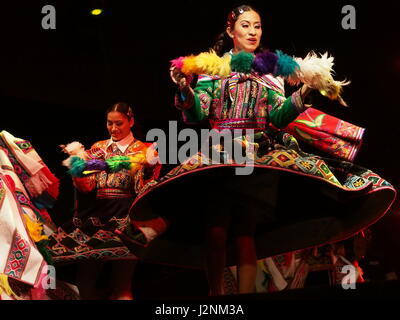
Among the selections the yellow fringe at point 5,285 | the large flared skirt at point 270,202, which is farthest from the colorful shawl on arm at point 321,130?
the yellow fringe at point 5,285

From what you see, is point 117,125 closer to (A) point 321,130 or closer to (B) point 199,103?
(B) point 199,103

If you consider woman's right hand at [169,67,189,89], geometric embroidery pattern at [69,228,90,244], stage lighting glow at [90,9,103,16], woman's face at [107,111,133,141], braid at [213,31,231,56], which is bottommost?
geometric embroidery pattern at [69,228,90,244]

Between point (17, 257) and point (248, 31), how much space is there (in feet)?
4.74

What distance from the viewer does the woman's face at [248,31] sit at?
3309mm

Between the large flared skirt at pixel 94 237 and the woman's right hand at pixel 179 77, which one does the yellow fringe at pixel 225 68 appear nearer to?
the woman's right hand at pixel 179 77

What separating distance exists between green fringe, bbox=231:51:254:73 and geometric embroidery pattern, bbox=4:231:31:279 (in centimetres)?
119

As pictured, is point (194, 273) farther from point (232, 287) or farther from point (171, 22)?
point (171, 22)

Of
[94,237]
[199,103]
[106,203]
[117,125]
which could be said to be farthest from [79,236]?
[199,103]

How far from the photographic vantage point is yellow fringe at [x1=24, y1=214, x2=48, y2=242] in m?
3.30

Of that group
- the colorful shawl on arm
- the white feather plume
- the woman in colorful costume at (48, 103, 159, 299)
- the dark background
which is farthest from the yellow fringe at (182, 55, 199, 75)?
the dark background

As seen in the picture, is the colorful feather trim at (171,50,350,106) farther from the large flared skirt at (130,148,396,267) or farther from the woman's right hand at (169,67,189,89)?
the large flared skirt at (130,148,396,267)

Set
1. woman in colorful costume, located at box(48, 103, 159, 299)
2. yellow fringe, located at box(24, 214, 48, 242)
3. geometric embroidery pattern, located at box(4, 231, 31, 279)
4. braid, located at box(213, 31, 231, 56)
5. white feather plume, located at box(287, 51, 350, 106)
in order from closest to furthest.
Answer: white feather plume, located at box(287, 51, 350, 106)
geometric embroidery pattern, located at box(4, 231, 31, 279)
yellow fringe, located at box(24, 214, 48, 242)
braid, located at box(213, 31, 231, 56)
woman in colorful costume, located at box(48, 103, 159, 299)
